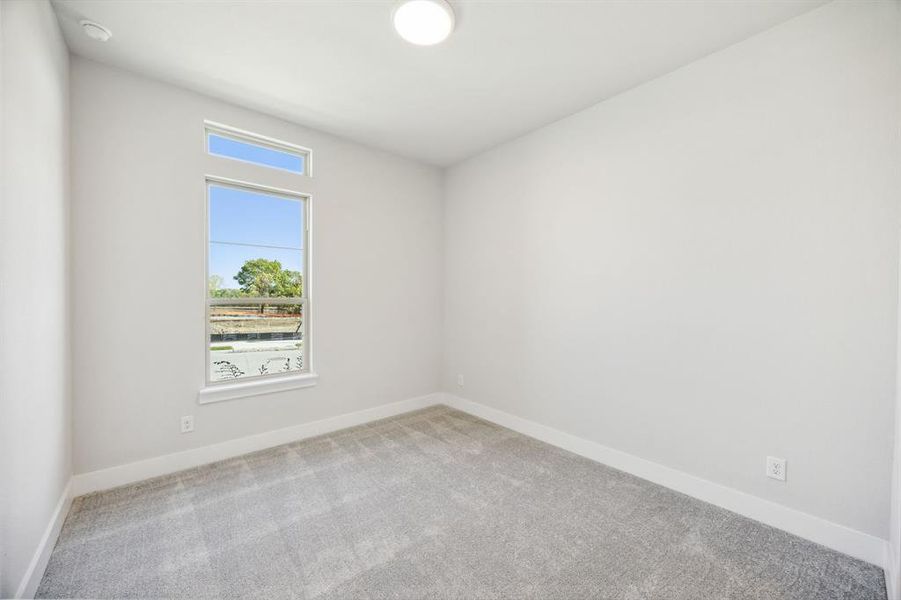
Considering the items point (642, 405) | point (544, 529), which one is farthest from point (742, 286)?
point (544, 529)

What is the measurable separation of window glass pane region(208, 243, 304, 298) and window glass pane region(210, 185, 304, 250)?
0.08 meters

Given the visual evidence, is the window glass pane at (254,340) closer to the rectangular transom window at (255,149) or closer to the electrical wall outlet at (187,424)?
the electrical wall outlet at (187,424)

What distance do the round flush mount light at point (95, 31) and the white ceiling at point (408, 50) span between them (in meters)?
0.04

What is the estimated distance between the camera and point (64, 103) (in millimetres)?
2158

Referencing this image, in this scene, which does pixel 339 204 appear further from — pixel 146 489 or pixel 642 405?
pixel 642 405

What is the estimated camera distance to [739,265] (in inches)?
86.2

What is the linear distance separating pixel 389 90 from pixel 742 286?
267cm

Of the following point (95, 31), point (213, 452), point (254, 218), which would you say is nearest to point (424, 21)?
point (95, 31)

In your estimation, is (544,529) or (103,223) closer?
(544,529)

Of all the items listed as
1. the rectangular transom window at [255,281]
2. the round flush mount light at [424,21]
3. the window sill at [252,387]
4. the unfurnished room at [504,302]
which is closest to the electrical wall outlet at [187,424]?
the unfurnished room at [504,302]

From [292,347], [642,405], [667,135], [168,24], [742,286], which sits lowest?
[642,405]

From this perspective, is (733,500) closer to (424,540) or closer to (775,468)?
(775,468)

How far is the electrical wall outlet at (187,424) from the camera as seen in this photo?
2.69m

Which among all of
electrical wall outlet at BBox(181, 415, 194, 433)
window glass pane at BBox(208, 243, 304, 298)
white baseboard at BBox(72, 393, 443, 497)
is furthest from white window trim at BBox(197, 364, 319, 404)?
window glass pane at BBox(208, 243, 304, 298)
